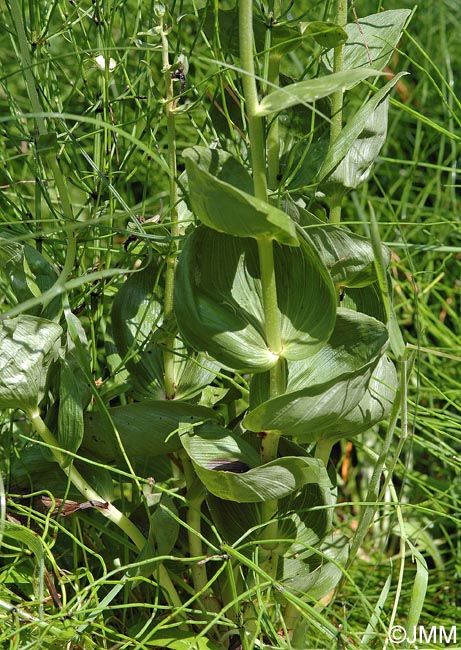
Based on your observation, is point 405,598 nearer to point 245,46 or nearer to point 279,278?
point 279,278

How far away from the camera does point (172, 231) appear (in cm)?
65

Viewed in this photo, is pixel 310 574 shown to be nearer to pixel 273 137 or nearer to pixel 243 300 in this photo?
pixel 243 300

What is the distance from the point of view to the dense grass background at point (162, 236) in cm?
61

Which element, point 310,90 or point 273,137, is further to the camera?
point 273,137

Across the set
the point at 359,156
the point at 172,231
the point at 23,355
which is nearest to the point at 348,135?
the point at 359,156

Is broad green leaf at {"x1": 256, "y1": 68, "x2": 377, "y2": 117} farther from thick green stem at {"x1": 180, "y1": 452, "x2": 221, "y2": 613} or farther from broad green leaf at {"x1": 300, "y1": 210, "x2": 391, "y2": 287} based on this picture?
thick green stem at {"x1": 180, "y1": 452, "x2": 221, "y2": 613}

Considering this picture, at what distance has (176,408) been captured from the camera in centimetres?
61

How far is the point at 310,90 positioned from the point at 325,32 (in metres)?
0.13

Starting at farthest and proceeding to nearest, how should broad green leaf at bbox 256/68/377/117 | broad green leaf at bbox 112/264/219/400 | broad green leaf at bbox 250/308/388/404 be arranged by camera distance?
broad green leaf at bbox 112/264/219/400
broad green leaf at bbox 250/308/388/404
broad green leaf at bbox 256/68/377/117

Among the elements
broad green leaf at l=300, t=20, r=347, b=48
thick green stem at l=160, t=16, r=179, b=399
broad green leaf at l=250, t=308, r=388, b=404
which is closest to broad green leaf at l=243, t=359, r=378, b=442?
broad green leaf at l=250, t=308, r=388, b=404

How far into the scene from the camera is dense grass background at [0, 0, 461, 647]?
1.99 ft

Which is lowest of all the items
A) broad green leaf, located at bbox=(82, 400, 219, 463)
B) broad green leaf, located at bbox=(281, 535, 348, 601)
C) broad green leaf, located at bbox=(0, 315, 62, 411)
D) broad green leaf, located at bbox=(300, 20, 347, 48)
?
broad green leaf, located at bbox=(281, 535, 348, 601)

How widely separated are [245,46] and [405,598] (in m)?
0.57

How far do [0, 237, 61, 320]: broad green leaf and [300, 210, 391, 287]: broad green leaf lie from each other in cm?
20
